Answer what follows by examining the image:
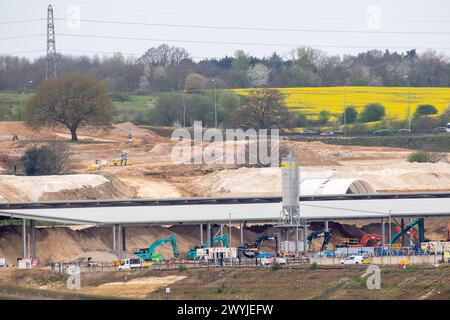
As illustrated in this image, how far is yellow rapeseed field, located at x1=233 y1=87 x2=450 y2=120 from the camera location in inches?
6166

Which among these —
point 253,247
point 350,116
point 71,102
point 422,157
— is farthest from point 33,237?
point 350,116

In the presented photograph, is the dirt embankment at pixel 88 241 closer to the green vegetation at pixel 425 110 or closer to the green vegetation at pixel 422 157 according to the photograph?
the green vegetation at pixel 422 157

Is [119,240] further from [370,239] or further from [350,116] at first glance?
[350,116]

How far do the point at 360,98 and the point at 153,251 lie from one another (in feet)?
250

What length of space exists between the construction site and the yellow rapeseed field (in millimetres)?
36562

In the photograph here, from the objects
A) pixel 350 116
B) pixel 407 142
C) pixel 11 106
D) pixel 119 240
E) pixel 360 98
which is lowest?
pixel 119 240

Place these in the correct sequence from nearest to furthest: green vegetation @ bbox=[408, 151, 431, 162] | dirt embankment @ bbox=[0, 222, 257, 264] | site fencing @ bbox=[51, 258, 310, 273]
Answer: site fencing @ bbox=[51, 258, 310, 273] < dirt embankment @ bbox=[0, 222, 257, 264] < green vegetation @ bbox=[408, 151, 431, 162]

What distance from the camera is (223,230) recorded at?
94.4 m

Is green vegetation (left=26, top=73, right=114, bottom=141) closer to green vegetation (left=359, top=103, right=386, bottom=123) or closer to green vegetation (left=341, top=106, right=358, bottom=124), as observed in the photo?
green vegetation (left=341, top=106, right=358, bottom=124)

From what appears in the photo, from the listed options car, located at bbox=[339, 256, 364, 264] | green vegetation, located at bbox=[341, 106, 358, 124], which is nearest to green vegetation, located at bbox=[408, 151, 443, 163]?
green vegetation, located at bbox=[341, 106, 358, 124]

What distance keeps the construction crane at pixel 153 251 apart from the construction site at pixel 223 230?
101 millimetres

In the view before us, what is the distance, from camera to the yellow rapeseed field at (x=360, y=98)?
157m

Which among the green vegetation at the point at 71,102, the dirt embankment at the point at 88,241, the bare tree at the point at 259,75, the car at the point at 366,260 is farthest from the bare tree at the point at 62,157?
the bare tree at the point at 259,75

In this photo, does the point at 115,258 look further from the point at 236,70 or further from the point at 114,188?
the point at 236,70
